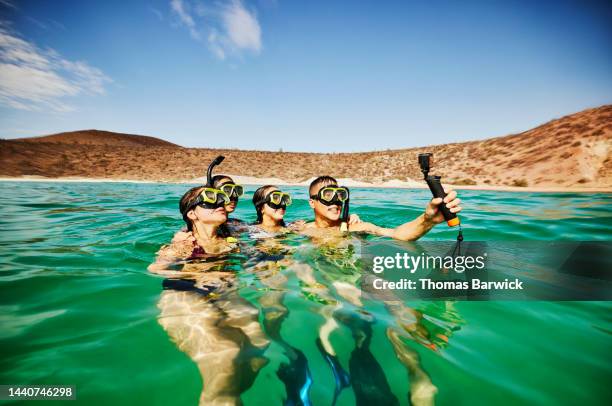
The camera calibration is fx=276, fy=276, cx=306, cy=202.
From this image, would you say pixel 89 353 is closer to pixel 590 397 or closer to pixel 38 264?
pixel 38 264

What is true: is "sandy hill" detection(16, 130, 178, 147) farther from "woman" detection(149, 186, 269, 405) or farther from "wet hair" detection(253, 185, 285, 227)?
"woman" detection(149, 186, 269, 405)

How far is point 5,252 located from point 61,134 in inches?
2831

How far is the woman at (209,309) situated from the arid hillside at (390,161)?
58.0 ft

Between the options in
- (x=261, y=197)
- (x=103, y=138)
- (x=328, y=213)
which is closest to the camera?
(x=328, y=213)

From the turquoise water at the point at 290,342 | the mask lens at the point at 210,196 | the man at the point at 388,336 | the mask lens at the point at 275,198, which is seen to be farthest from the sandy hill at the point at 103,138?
the man at the point at 388,336

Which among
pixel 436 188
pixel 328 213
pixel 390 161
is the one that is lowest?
pixel 328 213

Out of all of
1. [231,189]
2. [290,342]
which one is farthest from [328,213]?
[290,342]

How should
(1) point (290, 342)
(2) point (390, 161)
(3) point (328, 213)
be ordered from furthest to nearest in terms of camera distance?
1. (2) point (390, 161)
2. (3) point (328, 213)
3. (1) point (290, 342)

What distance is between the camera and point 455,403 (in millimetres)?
1514

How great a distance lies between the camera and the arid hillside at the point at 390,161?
602 inches

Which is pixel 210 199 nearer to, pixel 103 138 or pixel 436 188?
pixel 436 188

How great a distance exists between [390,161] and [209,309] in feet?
85.3

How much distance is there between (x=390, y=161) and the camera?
26.3m

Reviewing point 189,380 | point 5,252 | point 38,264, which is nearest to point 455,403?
point 189,380
